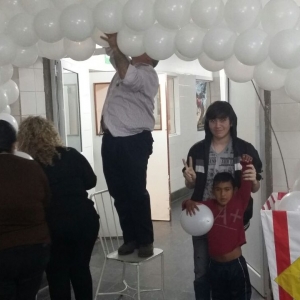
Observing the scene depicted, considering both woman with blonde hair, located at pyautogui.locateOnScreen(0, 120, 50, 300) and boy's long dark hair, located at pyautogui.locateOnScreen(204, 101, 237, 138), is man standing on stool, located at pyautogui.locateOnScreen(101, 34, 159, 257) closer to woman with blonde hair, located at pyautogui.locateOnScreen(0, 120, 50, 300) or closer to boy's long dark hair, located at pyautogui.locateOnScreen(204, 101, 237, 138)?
boy's long dark hair, located at pyautogui.locateOnScreen(204, 101, 237, 138)

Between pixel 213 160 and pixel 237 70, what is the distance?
0.49m

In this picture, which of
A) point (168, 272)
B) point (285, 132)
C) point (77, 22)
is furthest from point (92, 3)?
point (168, 272)

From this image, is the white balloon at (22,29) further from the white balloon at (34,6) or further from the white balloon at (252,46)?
the white balloon at (252,46)

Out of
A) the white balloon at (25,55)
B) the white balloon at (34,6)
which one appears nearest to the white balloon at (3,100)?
the white balloon at (25,55)

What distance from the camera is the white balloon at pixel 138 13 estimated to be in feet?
6.23

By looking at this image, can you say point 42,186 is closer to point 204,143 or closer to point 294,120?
point 204,143

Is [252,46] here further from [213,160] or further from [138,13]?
[213,160]

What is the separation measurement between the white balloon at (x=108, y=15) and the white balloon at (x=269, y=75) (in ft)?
2.07

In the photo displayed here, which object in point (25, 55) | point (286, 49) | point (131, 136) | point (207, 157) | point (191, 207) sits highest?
point (25, 55)

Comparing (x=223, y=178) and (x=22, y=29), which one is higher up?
(x=22, y=29)

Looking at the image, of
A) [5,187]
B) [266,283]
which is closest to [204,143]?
[5,187]

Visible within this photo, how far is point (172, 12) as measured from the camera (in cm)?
183

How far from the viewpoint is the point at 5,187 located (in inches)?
77.6

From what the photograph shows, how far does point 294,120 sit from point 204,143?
0.83 meters
